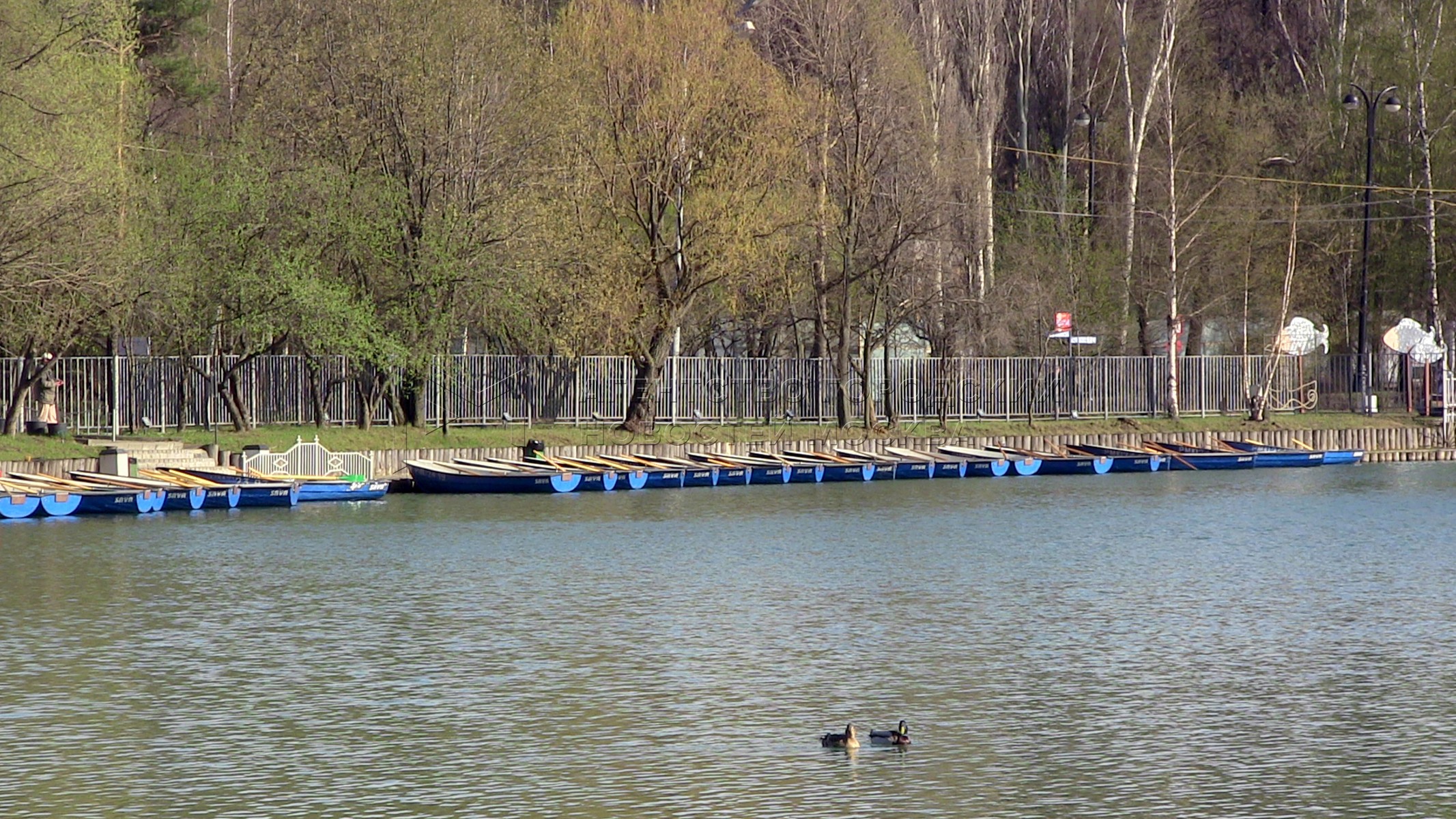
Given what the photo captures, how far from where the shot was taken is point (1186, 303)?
78812mm

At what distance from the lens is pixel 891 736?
1941 centimetres

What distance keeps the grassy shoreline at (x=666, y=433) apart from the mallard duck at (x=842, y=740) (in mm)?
33741

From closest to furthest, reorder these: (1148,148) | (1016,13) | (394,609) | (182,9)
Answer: (394,609)
(182,9)
(1148,148)
(1016,13)

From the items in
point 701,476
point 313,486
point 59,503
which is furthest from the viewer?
point 701,476

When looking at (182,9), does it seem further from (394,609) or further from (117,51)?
(394,609)

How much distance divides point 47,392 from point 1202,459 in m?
34.8

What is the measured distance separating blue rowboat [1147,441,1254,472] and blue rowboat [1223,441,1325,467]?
353 millimetres

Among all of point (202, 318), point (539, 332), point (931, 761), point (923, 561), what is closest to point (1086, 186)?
point (539, 332)

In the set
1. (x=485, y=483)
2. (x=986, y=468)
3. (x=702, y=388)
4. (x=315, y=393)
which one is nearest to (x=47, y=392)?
(x=315, y=393)

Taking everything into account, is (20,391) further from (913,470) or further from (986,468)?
(986,468)

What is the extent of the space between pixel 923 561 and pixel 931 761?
61.7 ft

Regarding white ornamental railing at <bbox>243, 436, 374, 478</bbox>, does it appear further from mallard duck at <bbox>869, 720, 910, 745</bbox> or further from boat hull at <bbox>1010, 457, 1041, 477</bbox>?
mallard duck at <bbox>869, 720, 910, 745</bbox>

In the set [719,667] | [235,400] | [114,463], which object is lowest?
[719,667]

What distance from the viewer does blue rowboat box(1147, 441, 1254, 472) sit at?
208 feet
